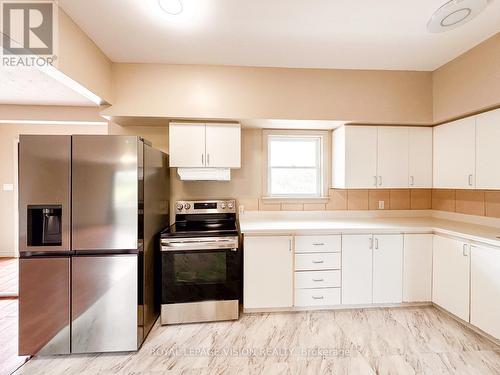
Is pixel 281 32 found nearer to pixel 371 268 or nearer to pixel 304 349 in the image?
pixel 371 268

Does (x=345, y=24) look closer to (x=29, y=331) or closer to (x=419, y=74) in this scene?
(x=419, y=74)

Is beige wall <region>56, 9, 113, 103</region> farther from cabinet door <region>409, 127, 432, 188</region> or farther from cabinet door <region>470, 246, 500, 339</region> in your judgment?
cabinet door <region>470, 246, 500, 339</region>

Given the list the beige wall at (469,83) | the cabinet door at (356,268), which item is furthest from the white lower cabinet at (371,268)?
the beige wall at (469,83)

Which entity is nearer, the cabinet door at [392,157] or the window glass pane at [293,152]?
the cabinet door at [392,157]

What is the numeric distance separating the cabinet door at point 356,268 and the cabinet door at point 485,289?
796mm

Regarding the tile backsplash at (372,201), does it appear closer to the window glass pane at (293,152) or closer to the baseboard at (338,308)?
the window glass pane at (293,152)

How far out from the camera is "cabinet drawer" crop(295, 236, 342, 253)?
7.57 ft

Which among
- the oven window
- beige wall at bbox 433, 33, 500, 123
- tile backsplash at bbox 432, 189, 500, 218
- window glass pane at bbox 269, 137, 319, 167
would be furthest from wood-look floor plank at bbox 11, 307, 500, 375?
beige wall at bbox 433, 33, 500, 123

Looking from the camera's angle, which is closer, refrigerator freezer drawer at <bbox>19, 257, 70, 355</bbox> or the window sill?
refrigerator freezer drawer at <bbox>19, 257, 70, 355</bbox>

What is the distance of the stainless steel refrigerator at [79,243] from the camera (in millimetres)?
1719

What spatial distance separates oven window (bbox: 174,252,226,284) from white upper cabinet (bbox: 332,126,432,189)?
163cm

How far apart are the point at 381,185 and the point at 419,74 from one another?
131 centimetres

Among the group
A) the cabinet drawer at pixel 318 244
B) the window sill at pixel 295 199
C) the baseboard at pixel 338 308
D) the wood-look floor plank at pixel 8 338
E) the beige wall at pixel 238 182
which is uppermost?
the beige wall at pixel 238 182

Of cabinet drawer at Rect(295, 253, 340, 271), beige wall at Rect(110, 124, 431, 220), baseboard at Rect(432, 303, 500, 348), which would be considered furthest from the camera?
beige wall at Rect(110, 124, 431, 220)
